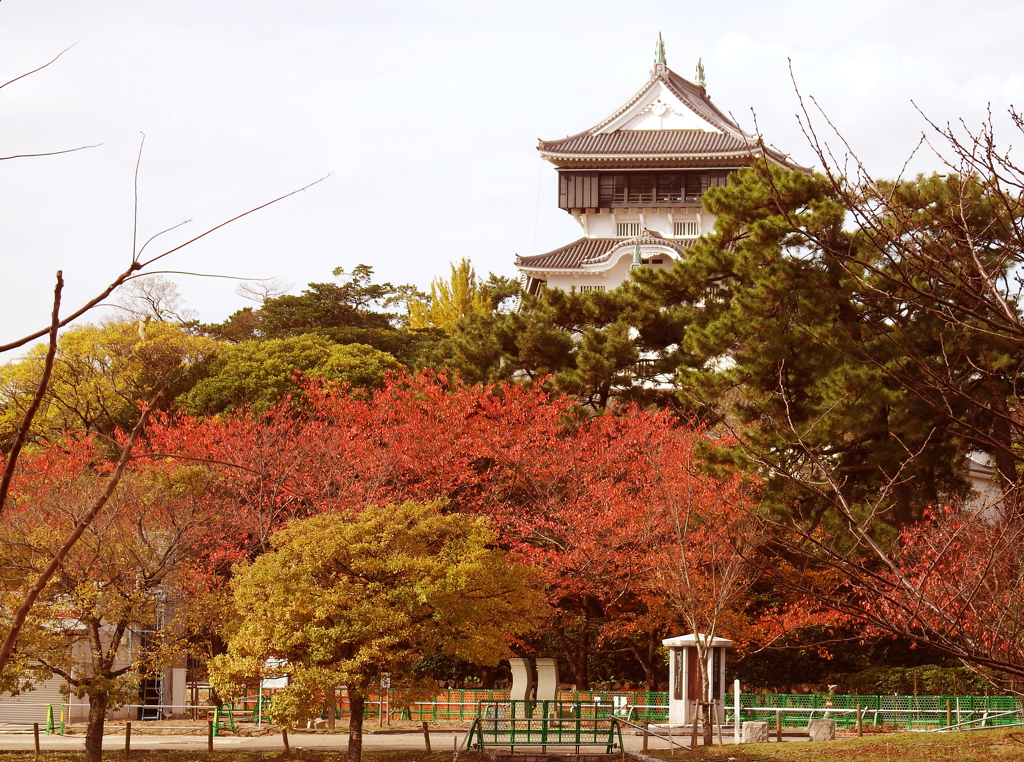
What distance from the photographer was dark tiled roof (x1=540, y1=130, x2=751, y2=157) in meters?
46.9

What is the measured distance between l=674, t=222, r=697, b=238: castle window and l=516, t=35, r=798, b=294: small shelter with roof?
44 mm

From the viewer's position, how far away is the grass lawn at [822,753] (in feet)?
51.3

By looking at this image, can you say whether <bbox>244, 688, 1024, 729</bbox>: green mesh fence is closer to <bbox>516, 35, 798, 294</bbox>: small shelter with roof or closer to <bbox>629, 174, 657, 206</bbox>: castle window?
<bbox>516, 35, 798, 294</bbox>: small shelter with roof

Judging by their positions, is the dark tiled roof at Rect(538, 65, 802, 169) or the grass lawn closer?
the grass lawn

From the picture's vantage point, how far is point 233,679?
17.0 m

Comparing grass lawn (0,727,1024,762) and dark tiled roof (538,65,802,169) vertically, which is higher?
dark tiled roof (538,65,802,169)

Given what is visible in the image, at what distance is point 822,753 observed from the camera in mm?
16438

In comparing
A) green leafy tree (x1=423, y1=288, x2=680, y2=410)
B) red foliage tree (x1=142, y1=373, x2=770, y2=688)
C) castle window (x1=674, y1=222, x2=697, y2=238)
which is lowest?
red foliage tree (x1=142, y1=373, x2=770, y2=688)

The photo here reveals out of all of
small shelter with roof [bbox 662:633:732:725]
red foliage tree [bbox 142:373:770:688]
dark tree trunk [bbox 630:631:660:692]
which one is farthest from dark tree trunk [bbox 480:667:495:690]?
small shelter with roof [bbox 662:633:732:725]

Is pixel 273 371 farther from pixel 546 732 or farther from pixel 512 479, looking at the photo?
pixel 546 732

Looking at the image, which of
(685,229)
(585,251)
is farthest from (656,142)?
(585,251)

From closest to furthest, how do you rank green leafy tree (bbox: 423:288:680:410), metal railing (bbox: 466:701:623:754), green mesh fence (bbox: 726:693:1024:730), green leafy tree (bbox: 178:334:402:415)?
metal railing (bbox: 466:701:623:754)
green mesh fence (bbox: 726:693:1024:730)
green leafy tree (bbox: 423:288:680:410)
green leafy tree (bbox: 178:334:402:415)

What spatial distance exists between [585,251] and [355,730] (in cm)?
3182

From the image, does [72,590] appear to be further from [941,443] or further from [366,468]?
[941,443]
